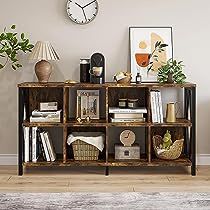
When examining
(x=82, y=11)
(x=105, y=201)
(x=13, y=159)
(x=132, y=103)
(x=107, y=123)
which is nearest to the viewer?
(x=105, y=201)

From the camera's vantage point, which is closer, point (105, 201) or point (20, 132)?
point (105, 201)

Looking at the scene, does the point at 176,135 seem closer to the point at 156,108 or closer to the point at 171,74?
the point at 156,108

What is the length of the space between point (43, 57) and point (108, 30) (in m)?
0.70

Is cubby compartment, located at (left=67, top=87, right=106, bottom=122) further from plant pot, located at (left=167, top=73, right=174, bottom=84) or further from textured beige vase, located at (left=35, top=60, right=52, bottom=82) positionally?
plant pot, located at (left=167, top=73, right=174, bottom=84)

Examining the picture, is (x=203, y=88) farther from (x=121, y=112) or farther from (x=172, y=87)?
(x=121, y=112)

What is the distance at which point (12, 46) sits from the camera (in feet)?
15.2

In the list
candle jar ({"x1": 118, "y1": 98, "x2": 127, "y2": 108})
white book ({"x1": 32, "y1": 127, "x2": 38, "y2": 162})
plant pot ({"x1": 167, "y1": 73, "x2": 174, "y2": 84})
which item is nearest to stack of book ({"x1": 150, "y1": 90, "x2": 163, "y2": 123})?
plant pot ({"x1": 167, "y1": 73, "x2": 174, "y2": 84})

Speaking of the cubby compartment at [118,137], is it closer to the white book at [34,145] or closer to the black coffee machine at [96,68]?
the black coffee machine at [96,68]

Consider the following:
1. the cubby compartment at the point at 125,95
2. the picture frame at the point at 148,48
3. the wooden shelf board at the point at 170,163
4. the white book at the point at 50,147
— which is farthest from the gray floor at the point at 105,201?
the picture frame at the point at 148,48

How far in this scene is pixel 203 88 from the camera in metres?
4.86

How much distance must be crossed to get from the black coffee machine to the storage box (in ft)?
2.00

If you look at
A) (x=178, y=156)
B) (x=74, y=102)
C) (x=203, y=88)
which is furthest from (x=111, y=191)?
(x=203, y=88)

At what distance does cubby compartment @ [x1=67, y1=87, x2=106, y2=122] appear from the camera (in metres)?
4.62

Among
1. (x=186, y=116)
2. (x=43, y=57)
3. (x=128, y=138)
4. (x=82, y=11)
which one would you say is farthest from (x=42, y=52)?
(x=186, y=116)
